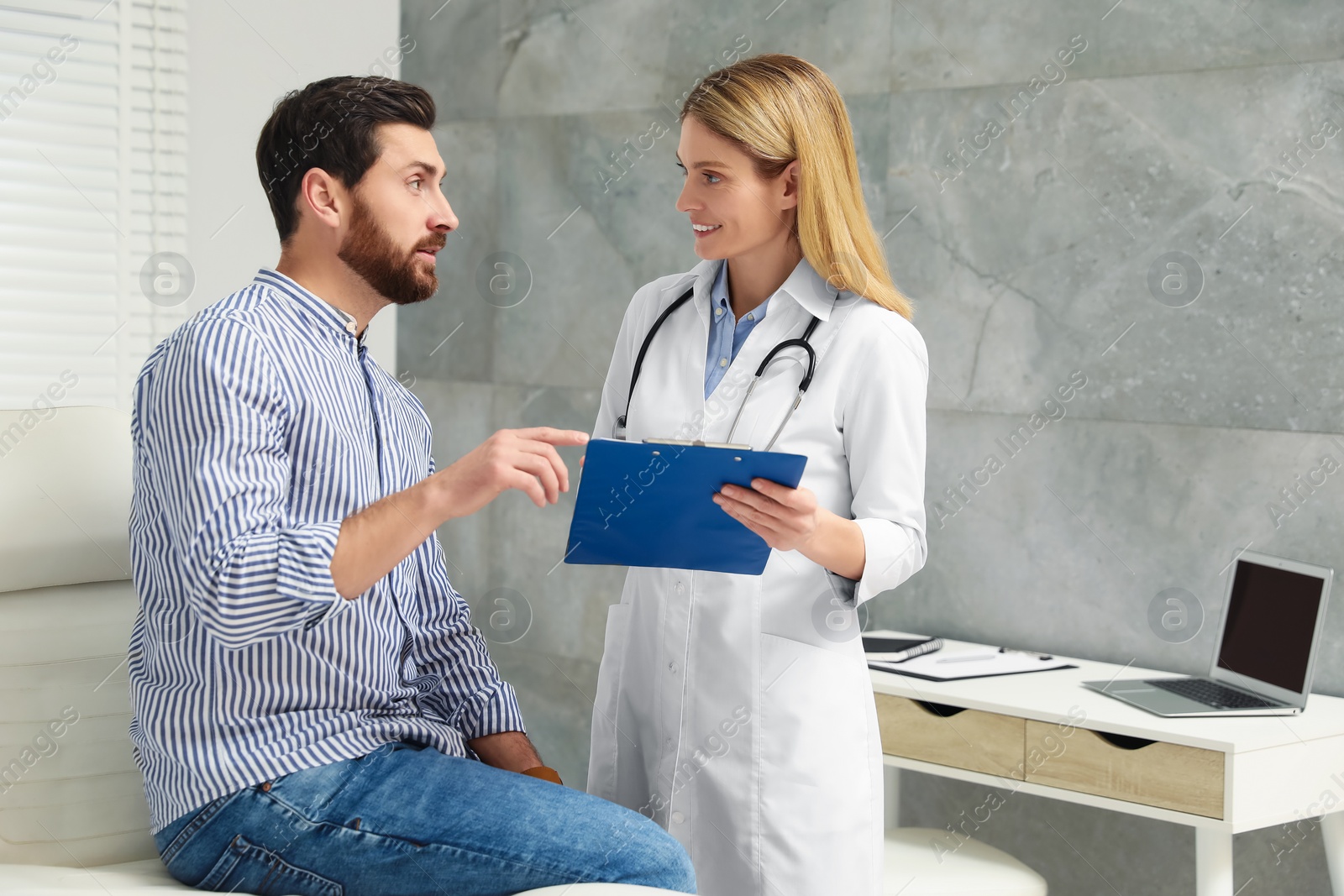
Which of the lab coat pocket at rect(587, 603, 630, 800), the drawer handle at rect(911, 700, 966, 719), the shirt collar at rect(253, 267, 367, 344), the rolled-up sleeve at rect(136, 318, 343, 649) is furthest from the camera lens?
the drawer handle at rect(911, 700, 966, 719)

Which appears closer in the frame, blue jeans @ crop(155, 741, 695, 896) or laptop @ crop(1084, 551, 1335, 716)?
blue jeans @ crop(155, 741, 695, 896)

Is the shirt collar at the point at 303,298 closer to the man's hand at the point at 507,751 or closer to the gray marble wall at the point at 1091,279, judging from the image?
the man's hand at the point at 507,751

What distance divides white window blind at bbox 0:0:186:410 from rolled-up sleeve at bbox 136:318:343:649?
2.17 metres

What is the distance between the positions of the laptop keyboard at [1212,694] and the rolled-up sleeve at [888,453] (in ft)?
3.36

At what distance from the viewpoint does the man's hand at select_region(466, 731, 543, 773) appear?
1.73 m

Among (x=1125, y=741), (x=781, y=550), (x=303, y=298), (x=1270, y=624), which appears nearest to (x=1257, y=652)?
(x=1270, y=624)

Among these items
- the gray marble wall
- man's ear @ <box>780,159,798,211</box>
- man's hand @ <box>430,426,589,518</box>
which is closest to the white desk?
the gray marble wall

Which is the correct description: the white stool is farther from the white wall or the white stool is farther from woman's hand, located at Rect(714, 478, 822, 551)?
the white wall

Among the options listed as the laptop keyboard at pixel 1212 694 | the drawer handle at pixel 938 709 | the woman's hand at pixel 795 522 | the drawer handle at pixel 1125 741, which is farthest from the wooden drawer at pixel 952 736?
the woman's hand at pixel 795 522

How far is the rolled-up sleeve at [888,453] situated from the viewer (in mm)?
1680

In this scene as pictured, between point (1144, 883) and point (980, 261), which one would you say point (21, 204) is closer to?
point (980, 261)

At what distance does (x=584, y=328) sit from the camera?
3.69m

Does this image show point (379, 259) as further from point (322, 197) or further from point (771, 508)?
point (771, 508)

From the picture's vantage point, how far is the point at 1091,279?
9.09ft
